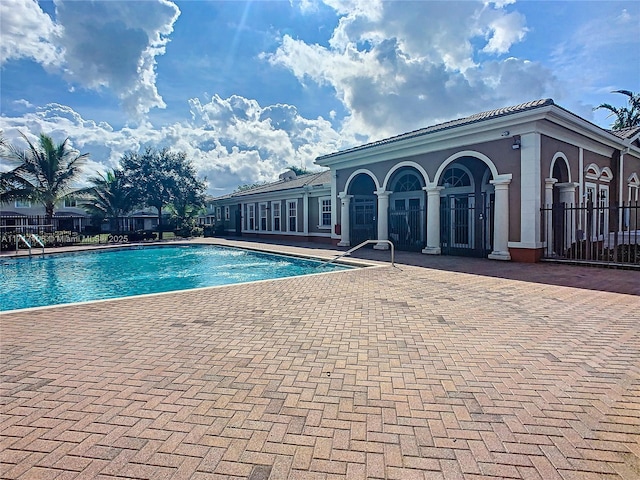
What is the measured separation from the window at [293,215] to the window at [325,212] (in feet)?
8.30

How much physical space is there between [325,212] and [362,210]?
118 inches

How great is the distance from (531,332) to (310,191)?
18.1 m

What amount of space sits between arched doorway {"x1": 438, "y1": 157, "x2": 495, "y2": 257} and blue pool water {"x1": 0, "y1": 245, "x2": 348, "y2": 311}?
6.42 metres

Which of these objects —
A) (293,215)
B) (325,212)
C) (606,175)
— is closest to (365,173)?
(325,212)

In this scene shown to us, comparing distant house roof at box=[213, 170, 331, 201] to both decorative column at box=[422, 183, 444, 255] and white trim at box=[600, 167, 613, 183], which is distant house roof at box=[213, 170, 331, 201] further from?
white trim at box=[600, 167, 613, 183]

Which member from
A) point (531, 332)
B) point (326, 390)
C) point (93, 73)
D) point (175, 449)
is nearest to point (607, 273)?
point (531, 332)

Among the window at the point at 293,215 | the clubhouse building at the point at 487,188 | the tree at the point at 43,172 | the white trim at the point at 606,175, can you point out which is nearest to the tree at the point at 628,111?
the clubhouse building at the point at 487,188

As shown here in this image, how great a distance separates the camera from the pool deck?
2.13 meters

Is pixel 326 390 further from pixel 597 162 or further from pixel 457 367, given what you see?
pixel 597 162

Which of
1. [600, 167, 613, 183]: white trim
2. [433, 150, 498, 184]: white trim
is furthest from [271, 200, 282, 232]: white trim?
[600, 167, 613, 183]: white trim

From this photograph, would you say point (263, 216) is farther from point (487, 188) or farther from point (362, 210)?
point (487, 188)

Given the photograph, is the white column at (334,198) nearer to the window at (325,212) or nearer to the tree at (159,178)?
the window at (325,212)

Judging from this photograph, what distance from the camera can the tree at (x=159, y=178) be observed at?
1060 inches

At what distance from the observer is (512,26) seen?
1114cm
